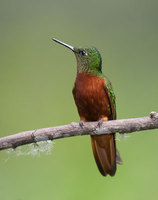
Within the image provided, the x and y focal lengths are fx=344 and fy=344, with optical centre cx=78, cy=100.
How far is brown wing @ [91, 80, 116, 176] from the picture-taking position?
3312 millimetres

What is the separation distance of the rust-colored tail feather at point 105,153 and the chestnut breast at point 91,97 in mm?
266

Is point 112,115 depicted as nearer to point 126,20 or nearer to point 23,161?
point 23,161

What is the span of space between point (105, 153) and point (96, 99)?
1.96 ft

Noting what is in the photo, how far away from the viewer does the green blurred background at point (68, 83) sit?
4086 mm

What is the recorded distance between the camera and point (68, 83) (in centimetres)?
517

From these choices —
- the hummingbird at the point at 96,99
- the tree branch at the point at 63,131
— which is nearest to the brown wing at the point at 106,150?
the hummingbird at the point at 96,99

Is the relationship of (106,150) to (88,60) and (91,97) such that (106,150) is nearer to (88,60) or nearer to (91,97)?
(91,97)

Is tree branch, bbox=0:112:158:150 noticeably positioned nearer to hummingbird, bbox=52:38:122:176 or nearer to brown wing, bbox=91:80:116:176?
hummingbird, bbox=52:38:122:176

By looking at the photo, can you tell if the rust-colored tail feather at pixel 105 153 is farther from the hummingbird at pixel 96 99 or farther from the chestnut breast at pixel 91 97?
the chestnut breast at pixel 91 97

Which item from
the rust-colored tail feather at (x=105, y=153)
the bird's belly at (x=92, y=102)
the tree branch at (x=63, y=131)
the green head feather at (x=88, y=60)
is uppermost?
the green head feather at (x=88, y=60)

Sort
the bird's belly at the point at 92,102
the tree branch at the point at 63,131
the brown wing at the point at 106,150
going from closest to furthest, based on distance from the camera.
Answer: the tree branch at the point at 63,131 < the bird's belly at the point at 92,102 < the brown wing at the point at 106,150

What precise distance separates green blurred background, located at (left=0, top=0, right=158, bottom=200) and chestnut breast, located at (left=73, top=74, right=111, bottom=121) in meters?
1.03

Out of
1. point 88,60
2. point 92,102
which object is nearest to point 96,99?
point 92,102

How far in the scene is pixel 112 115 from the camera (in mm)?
3340
